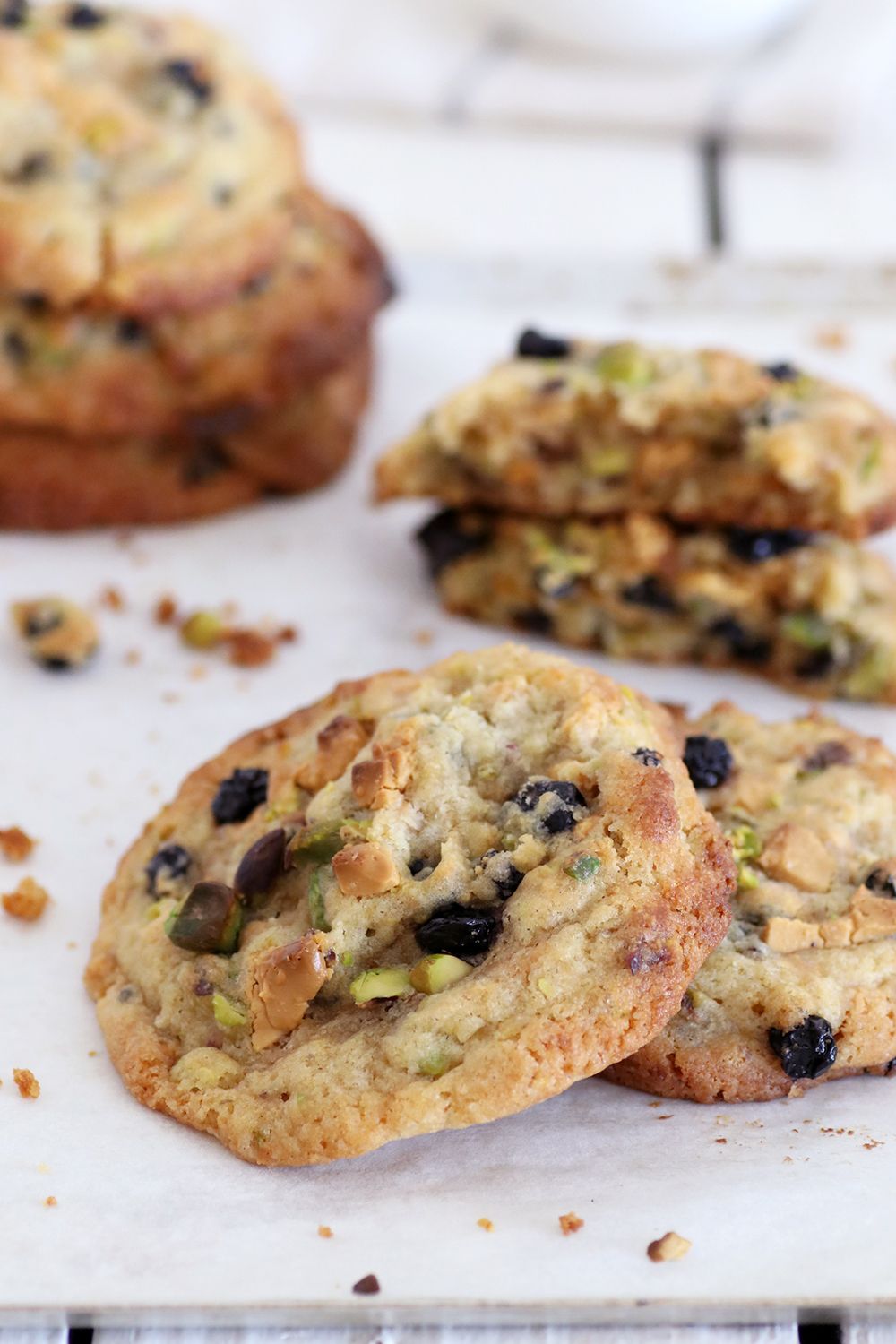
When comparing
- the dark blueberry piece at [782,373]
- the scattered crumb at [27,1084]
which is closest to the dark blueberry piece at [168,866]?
the scattered crumb at [27,1084]

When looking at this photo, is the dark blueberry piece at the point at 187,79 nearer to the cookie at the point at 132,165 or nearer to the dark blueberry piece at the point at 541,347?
the cookie at the point at 132,165

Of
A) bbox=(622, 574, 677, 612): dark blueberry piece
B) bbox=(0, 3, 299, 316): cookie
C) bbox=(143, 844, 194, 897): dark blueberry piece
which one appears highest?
bbox=(0, 3, 299, 316): cookie

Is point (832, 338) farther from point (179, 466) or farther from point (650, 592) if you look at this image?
point (179, 466)

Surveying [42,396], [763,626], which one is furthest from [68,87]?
[763,626]

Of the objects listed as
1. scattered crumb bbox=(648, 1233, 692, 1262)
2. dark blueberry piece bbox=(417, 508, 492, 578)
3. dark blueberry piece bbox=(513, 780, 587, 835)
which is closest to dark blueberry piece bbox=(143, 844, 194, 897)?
dark blueberry piece bbox=(513, 780, 587, 835)

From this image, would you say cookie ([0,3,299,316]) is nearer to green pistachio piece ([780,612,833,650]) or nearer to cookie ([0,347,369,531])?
cookie ([0,347,369,531])

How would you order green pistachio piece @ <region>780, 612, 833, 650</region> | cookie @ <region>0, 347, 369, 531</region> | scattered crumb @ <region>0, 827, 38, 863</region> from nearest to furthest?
scattered crumb @ <region>0, 827, 38, 863</region>
green pistachio piece @ <region>780, 612, 833, 650</region>
cookie @ <region>0, 347, 369, 531</region>
